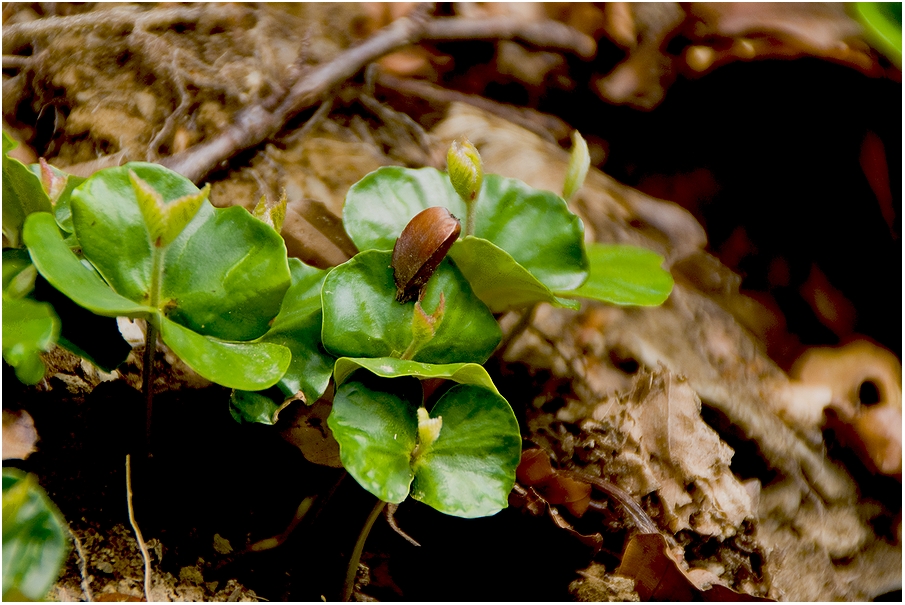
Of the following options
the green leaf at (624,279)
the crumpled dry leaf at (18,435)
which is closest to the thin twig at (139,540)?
the crumpled dry leaf at (18,435)

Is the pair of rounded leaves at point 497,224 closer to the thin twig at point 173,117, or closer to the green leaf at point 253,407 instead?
the green leaf at point 253,407

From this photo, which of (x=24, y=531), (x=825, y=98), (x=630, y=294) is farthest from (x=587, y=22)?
(x=24, y=531)

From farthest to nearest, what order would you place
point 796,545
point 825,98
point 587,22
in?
point 587,22, point 825,98, point 796,545

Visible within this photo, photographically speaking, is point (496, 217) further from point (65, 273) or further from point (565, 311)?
point (65, 273)

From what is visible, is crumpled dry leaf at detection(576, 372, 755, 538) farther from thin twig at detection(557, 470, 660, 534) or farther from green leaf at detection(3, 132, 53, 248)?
green leaf at detection(3, 132, 53, 248)

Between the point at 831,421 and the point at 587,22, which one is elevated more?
the point at 587,22

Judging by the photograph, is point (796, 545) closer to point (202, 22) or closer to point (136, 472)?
point (136, 472)

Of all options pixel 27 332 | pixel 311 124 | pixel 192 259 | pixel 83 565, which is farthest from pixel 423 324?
pixel 311 124

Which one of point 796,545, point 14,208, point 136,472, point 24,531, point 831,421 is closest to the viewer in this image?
point 24,531
